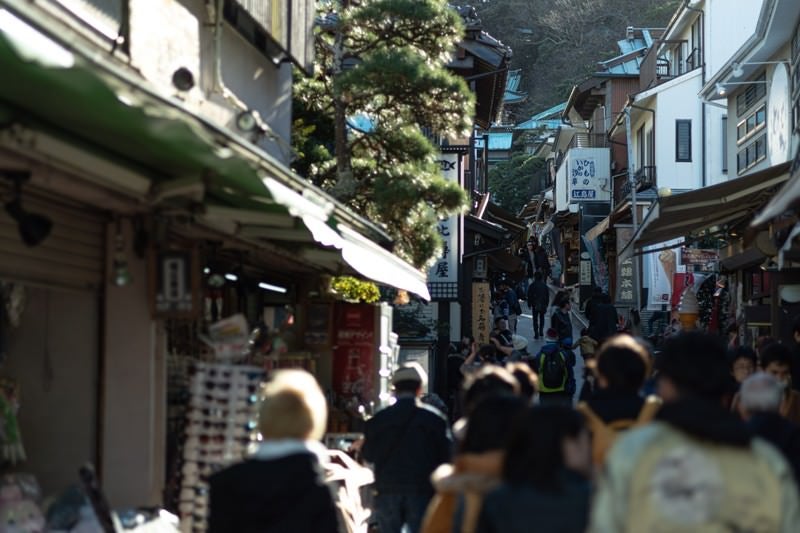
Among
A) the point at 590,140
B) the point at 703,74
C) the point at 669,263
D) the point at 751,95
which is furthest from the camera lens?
the point at 590,140

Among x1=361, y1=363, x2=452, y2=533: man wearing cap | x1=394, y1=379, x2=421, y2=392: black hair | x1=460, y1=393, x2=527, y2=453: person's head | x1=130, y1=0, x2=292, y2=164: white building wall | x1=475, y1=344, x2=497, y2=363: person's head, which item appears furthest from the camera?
x1=475, y1=344, x2=497, y2=363: person's head

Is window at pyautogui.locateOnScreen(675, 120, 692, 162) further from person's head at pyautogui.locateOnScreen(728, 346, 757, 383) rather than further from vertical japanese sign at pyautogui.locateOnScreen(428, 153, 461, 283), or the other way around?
person's head at pyautogui.locateOnScreen(728, 346, 757, 383)

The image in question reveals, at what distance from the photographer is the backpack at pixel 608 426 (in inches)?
259

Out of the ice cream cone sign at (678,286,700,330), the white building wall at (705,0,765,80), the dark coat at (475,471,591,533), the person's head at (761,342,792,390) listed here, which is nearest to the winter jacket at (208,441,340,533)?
the dark coat at (475,471,591,533)

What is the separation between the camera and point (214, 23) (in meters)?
12.8

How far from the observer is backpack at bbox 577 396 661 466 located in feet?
21.6

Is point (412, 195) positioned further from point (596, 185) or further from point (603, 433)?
point (596, 185)

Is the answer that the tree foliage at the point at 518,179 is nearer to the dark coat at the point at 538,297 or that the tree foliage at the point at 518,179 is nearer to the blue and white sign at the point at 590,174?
the blue and white sign at the point at 590,174

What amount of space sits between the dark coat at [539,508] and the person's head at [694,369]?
566 millimetres

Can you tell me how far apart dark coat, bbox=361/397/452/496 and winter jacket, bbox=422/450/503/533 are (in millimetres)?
3275

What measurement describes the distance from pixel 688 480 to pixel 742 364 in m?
6.24

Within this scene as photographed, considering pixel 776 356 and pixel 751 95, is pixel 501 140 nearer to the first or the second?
pixel 751 95

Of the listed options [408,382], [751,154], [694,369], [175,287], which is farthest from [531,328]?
[694,369]

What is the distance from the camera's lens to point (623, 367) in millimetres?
6648
